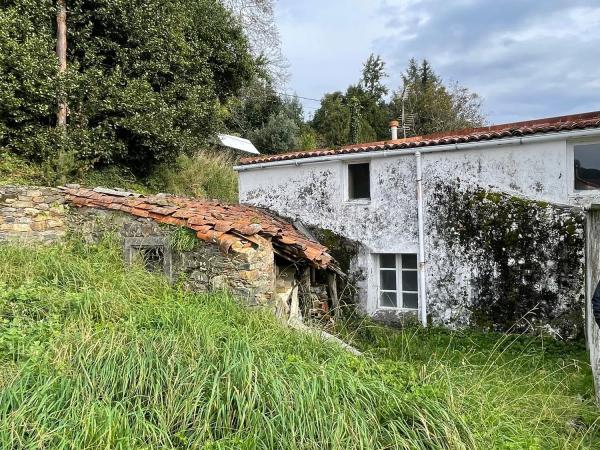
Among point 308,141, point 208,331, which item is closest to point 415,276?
point 208,331

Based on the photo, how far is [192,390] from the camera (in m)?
3.70

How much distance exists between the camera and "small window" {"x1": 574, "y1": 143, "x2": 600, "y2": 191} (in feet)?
26.7

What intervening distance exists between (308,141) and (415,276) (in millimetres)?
14057

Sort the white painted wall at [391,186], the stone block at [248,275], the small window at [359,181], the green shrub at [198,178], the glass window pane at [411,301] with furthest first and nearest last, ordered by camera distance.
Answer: the green shrub at [198,178] → the small window at [359,181] → the glass window pane at [411,301] → the white painted wall at [391,186] → the stone block at [248,275]

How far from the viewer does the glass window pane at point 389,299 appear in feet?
34.0

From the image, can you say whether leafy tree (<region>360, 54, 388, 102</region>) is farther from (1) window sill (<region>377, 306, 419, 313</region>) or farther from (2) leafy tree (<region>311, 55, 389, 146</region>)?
(1) window sill (<region>377, 306, 419, 313</region>)

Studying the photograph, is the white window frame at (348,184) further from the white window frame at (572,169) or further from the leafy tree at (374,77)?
the leafy tree at (374,77)

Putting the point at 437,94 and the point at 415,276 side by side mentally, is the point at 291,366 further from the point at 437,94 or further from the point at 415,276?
the point at 437,94

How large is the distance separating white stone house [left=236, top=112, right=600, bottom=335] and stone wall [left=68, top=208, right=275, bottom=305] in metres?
3.91

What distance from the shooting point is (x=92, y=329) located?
4.64 metres

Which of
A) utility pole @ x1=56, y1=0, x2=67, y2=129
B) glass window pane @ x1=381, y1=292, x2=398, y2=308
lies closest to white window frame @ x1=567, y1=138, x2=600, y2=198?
glass window pane @ x1=381, y1=292, x2=398, y2=308

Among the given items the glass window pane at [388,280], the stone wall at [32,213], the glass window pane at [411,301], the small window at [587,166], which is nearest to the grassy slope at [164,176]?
the stone wall at [32,213]

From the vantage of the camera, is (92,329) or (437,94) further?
(437,94)

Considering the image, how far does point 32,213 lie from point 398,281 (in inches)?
318
